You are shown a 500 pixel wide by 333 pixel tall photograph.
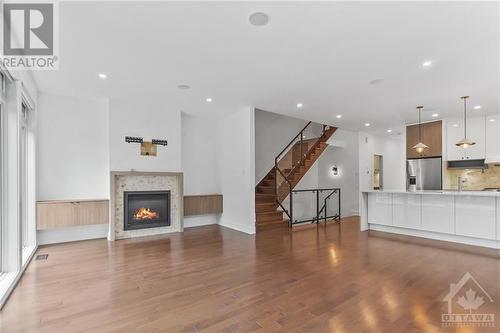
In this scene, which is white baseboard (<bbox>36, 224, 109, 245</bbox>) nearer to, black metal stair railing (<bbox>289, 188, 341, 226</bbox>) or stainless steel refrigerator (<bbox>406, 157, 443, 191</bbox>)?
black metal stair railing (<bbox>289, 188, 341, 226</bbox>)

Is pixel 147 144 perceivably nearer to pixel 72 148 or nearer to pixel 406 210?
pixel 72 148

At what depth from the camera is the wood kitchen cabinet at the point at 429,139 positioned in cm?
751

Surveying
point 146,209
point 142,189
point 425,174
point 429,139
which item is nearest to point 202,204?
point 146,209

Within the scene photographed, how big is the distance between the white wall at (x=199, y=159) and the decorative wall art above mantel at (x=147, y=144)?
0.90m

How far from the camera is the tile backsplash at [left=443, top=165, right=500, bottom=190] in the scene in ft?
23.0

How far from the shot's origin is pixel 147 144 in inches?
242

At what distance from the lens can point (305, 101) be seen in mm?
5660

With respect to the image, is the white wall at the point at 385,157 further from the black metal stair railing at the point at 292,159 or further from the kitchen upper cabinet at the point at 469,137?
the kitchen upper cabinet at the point at 469,137

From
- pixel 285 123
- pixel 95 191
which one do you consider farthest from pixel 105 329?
pixel 285 123

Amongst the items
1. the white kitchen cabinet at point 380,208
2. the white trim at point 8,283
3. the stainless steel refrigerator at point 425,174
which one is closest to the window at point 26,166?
the white trim at point 8,283

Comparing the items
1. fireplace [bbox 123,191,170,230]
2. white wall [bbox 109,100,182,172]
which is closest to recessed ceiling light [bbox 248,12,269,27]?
white wall [bbox 109,100,182,172]

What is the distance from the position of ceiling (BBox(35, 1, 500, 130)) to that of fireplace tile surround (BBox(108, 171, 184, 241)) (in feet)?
5.86

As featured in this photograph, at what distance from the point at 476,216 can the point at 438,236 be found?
830 mm

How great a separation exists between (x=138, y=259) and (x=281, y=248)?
8.41 ft
